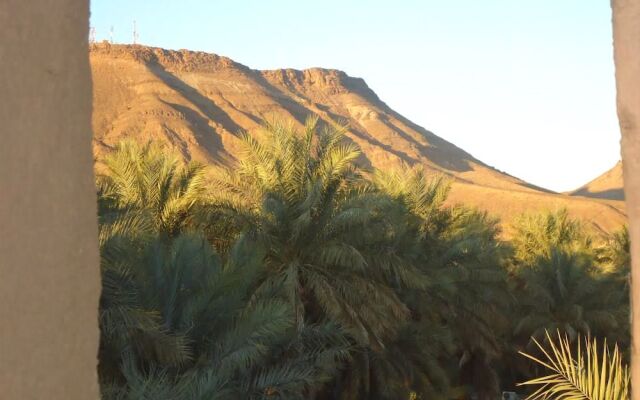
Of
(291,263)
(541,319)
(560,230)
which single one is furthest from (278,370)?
(560,230)

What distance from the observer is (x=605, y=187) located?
116 m

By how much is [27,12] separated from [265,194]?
12.2 metres

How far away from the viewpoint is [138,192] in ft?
46.1

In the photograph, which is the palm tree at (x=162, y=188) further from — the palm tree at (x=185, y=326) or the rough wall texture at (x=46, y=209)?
the rough wall texture at (x=46, y=209)

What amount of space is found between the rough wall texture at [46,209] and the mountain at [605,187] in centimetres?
11015

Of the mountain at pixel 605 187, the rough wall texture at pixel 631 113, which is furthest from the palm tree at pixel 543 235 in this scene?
the mountain at pixel 605 187

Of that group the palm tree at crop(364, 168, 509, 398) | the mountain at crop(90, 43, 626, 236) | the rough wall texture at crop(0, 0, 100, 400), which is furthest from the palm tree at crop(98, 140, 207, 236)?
the mountain at crop(90, 43, 626, 236)

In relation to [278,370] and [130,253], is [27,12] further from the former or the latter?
[278,370]

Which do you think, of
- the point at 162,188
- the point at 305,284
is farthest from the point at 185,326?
A: the point at 162,188

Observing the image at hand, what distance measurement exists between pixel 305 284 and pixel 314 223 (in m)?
1.10

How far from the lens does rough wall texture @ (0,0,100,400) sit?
1336 millimetres

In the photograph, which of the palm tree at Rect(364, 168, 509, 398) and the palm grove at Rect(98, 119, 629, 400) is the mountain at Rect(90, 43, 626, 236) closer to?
the palm grove at Rect(98, 119, 629, 400)

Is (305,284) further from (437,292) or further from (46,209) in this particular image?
(46,209)

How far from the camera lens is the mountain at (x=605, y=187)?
11025 centimetres
